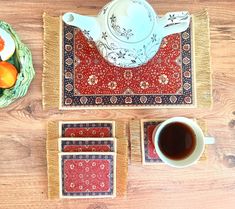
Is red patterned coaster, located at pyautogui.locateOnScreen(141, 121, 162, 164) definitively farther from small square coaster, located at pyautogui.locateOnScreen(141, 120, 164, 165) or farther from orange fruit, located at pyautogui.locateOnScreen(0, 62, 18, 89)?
orange fruit, located at pyautogui.locateOnScreen(0, 62, 18, 89)

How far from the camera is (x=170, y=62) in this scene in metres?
0.85

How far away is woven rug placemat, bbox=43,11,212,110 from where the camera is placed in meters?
0.84

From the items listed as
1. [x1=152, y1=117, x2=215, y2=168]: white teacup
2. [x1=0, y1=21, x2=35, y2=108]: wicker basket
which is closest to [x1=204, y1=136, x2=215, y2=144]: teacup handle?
[x1=152, y1=117, x2=215, y2=168]: white teacup

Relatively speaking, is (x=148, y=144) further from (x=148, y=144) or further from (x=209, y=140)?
(x=209, y=140)

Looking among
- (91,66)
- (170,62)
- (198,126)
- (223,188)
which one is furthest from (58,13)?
(223,188)

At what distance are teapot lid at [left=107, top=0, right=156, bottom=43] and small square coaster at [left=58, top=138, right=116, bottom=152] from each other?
0.72ft

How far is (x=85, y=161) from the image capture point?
83 centimetres

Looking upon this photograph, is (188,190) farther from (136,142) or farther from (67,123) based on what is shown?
(67,123)

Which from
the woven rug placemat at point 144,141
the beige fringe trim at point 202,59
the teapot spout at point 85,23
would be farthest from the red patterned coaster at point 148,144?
the teapot spout at point 85,23

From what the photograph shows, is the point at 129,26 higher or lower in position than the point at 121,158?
higher

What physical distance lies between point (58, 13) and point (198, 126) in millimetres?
335

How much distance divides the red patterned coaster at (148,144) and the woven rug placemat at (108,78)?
1.4 inches

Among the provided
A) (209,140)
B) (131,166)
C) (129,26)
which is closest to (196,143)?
(209,140)

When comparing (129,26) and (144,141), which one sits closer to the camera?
(129,26)
